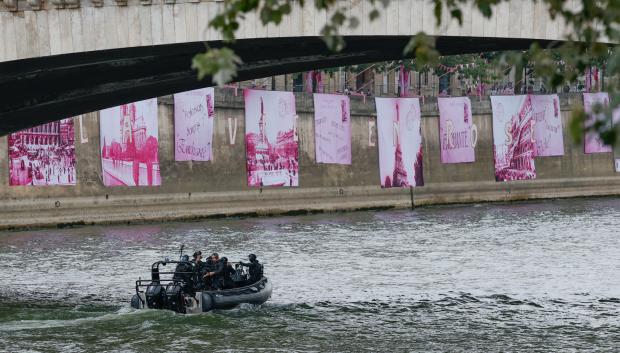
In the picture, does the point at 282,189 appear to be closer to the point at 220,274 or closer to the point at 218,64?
the point at 220,274

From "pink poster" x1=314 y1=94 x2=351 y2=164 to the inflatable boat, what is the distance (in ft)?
122

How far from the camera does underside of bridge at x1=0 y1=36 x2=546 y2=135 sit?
28.6 meters

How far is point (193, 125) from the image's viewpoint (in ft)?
227

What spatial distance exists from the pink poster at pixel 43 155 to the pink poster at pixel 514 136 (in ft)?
95.9

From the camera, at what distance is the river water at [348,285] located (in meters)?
32.9

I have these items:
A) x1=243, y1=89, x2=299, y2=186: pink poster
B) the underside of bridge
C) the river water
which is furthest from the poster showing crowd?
the underside of bridge

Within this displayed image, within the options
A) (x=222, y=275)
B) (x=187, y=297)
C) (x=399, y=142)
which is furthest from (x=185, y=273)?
(x=399, y=142)

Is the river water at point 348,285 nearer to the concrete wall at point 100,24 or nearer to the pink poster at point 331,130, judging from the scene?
the pink poster at point 331,130

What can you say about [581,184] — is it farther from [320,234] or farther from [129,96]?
[129,96]

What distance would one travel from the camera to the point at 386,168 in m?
77.0

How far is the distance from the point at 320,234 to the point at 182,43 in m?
31.8

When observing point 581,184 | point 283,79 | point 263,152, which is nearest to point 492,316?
point 263,152

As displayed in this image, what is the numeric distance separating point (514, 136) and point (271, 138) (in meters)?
18.9

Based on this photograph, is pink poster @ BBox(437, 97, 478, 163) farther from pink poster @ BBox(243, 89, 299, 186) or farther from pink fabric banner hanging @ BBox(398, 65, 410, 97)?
pink poster @ BBox(243, 89, 299, 186)
